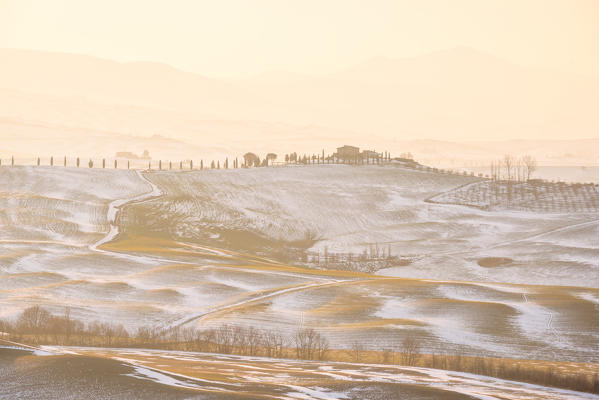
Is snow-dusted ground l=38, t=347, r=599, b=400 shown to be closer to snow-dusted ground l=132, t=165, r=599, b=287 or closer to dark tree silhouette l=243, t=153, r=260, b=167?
snow-dusted ground l=132, t=165, r=599, b=287

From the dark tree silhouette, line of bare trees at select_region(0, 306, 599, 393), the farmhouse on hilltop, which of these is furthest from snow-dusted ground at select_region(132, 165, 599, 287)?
line of bare trees at select_region(0, 306, 599, 393)

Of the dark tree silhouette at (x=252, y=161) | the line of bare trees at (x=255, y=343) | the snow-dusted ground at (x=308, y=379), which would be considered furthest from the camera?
the dark tree silhouette at (x=252, y=161)

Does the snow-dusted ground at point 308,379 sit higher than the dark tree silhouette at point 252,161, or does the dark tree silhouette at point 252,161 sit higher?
the dark tree silhouette at point 252,161

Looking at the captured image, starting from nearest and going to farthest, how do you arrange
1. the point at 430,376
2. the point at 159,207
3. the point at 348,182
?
the point at 430,376 → the point at 159,207 → the point at 348,182

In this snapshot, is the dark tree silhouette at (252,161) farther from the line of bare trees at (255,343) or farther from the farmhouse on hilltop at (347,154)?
the line of bare trees at (255,343)

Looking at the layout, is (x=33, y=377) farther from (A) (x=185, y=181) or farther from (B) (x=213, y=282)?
(A) (x=185, y=181)

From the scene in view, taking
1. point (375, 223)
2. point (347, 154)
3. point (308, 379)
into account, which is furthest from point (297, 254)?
point (347, 154)

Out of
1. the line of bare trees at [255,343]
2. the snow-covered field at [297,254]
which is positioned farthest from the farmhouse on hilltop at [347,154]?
the line of bare trees at [255,343]

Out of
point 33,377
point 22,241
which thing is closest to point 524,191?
point 22,241
